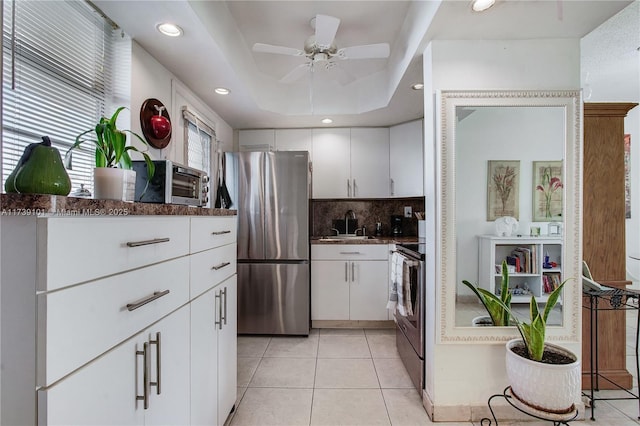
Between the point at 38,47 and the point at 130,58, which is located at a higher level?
the point at 130,58

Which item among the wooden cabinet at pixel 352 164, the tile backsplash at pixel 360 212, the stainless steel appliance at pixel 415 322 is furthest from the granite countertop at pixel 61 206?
the tile backsplash at pixel 360 212

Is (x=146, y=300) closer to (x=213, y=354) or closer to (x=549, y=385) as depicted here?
(x=213, y=354)

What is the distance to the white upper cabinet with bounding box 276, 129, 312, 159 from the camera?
3.58 meters

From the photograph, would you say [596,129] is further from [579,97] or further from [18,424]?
[18,424]

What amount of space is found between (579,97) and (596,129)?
0.39 m

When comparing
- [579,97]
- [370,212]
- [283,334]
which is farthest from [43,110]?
[370,212]

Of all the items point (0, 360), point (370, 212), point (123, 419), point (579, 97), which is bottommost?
point (123, 419)

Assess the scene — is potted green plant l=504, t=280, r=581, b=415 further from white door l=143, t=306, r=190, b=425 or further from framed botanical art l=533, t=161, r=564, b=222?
white door l=143, t=306, r=190, b=425

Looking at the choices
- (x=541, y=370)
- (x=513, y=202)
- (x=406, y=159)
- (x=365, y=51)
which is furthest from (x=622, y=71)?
(x=541, y=370)

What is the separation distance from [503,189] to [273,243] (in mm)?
→ 2048

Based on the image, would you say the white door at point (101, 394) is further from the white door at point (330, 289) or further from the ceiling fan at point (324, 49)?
the white door at point (330, 289)

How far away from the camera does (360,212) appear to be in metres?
3.80

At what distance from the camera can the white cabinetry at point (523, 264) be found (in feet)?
5.78

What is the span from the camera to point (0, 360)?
0.60 meters
